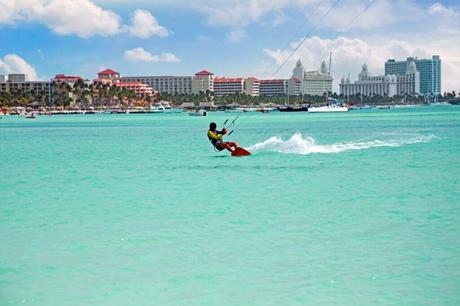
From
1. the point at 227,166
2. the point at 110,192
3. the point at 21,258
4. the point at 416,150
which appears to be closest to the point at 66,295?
the point at 21,258

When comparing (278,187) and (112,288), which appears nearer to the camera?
(112,288)

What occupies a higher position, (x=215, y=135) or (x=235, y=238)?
(x=215, y=135)

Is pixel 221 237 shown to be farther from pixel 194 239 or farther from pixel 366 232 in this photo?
pixel 366 232

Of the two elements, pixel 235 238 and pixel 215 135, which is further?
pixel 215 135

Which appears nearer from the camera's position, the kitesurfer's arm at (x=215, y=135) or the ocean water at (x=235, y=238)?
the ocean water at (x=235, y=238)

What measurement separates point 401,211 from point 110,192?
8.46 metres

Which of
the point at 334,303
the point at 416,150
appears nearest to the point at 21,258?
the point at 334,303

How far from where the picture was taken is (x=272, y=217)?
51.8 feet

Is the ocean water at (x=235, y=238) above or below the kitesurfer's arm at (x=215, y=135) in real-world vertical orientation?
below

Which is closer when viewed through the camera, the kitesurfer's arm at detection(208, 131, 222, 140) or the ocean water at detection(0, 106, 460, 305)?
the ocean water at detection(0, 106, 460, 305)

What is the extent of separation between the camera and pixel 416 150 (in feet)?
122

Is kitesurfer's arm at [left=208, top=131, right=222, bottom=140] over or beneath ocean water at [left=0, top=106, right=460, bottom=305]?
over

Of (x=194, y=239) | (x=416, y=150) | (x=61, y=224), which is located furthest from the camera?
(x=416, y=150)

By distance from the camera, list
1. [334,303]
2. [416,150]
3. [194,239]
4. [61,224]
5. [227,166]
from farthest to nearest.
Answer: [416,150] → [227,166] → [61,224] → [194,239] → [334,303]
